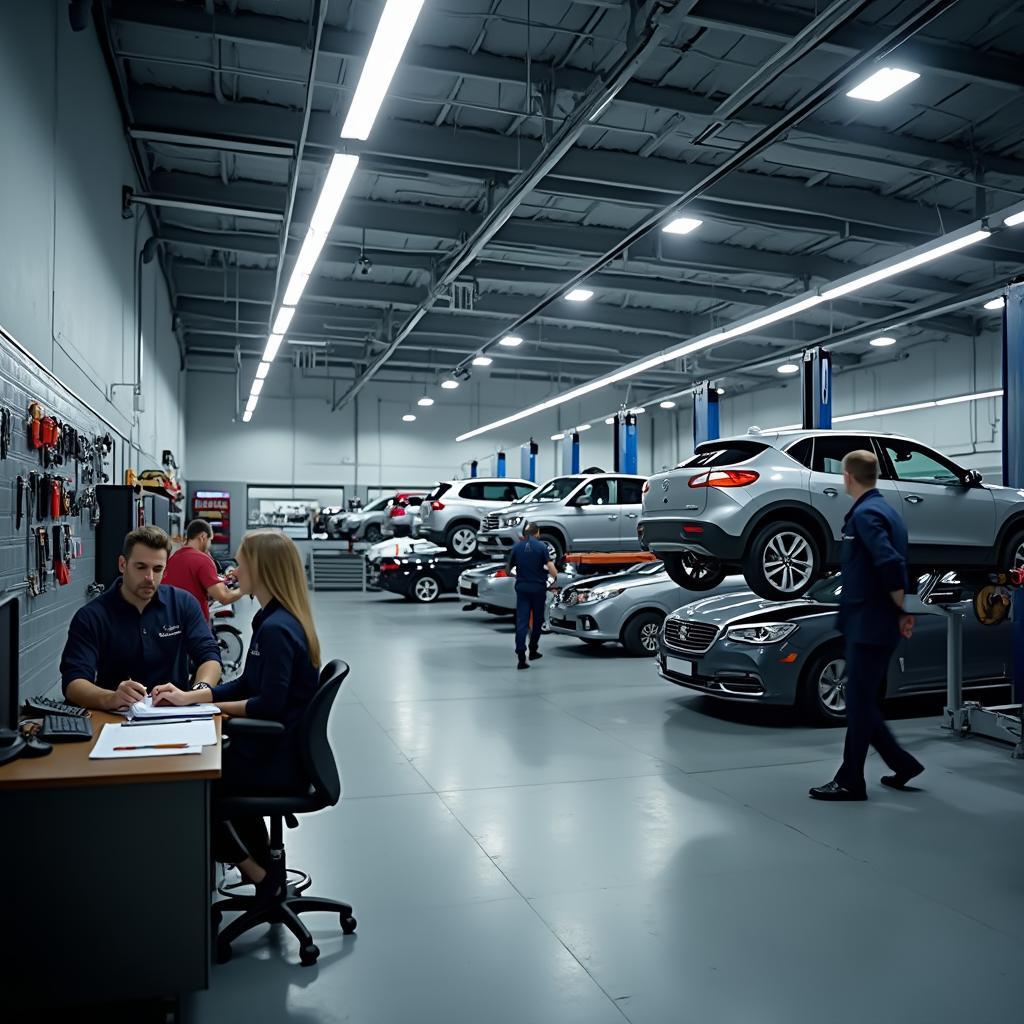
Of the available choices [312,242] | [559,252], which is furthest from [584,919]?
[559,252]

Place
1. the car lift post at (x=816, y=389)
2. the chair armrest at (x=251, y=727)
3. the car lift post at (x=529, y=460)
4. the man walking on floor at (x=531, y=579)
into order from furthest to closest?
the car lift post at (x=529, y=460) < the car lift post at (x=816, y=389) < the man walking on floor at (x=531, y=579) < the chair armrest at (x=251, y=727)

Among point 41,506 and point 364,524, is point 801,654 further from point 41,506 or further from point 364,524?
point 364,524

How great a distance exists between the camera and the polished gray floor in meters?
2.81

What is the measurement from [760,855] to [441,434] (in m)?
25.0

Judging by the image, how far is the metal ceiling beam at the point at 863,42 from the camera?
24.8ft

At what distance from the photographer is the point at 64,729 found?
2873mm

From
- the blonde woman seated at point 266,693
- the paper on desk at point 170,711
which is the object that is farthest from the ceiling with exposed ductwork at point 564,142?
the paper on desk at point 170,711

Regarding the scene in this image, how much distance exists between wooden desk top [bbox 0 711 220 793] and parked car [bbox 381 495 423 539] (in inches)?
666

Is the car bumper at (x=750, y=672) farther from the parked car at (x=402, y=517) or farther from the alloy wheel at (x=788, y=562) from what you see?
the parked car at (x=402, y=517)

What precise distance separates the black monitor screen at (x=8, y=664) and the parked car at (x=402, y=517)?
55.1 feet

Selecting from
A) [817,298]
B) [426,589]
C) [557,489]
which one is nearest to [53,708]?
[817,298]

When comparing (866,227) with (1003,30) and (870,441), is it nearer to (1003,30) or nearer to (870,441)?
(1003,30)

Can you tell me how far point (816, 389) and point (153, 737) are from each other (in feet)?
33.5

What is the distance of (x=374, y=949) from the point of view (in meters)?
3.14
